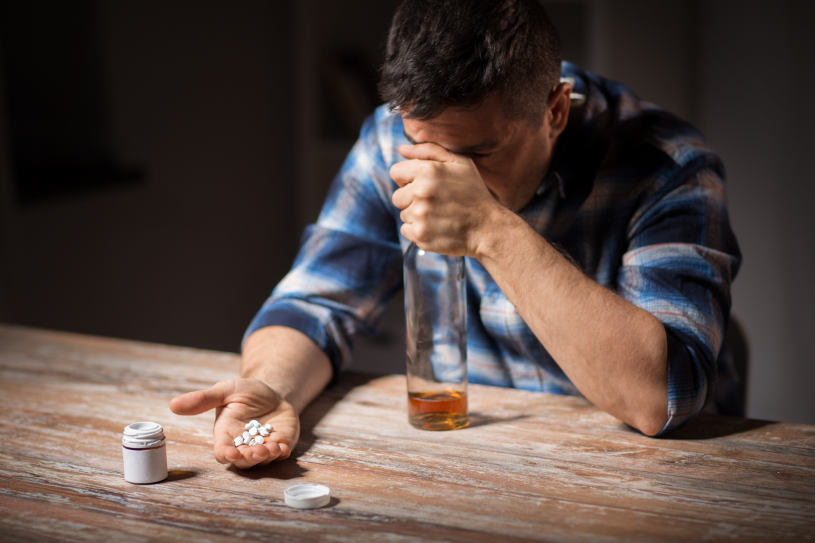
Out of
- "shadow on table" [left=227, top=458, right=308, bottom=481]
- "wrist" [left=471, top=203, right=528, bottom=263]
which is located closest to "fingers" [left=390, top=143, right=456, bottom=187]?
"wrist" [left=471, top=203, right=528, bottom=263]

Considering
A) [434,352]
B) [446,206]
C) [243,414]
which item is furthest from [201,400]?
[446,206]

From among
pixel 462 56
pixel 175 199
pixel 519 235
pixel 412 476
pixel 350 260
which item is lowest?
pixel 175 199

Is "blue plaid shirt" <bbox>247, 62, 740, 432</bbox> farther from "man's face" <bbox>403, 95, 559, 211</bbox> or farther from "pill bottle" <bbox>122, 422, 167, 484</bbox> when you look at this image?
"pill bottle" <bbox>122, 422, 167, 484</bbox>

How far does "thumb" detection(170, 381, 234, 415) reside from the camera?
3.64 feet

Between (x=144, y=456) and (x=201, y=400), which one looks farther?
(x=201, y=400)

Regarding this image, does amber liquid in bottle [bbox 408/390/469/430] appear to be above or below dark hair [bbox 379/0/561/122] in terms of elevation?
below

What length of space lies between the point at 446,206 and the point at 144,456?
0.52m

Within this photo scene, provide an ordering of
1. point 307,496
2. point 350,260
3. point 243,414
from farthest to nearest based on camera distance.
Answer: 1. point 350,260
2. point 243,414
3. point 307,496

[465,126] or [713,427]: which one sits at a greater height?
[465,126]

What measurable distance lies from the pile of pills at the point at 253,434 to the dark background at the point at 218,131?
1.73 m

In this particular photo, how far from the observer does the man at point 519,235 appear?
1.16m

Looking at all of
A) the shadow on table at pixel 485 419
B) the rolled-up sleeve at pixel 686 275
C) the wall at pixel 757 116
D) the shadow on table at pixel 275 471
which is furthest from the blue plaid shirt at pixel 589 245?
the wall at pixel 757 116

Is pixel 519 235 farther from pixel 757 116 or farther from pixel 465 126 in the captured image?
pixel 757 116

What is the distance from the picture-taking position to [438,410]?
121cm
